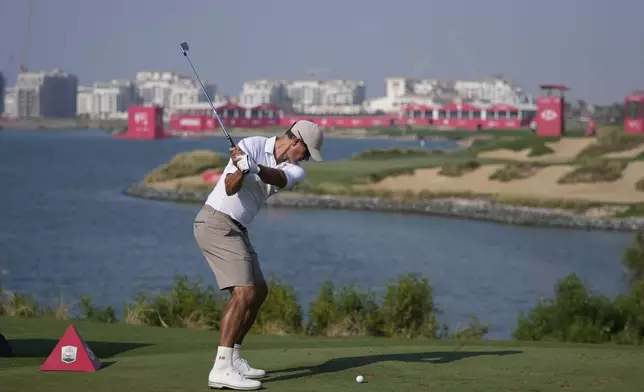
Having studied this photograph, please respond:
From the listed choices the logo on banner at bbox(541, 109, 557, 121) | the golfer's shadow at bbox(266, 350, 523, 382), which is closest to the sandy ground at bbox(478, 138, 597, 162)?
the logo on banner at bbox(541, 109, 557, 121)

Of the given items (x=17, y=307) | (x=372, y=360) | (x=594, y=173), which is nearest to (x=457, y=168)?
(x=594, y=173)

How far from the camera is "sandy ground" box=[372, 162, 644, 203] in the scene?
56.3m

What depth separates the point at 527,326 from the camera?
14.9 m

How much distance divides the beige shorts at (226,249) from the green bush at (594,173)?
169 feet

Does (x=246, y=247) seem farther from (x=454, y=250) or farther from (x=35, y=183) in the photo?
(x=35, y=183)

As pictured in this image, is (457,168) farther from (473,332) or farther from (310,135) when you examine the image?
(310,135)

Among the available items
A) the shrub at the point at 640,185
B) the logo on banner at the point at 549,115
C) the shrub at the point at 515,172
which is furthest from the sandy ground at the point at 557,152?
the shrub at the point at 640,185

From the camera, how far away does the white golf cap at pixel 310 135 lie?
26.7 feet

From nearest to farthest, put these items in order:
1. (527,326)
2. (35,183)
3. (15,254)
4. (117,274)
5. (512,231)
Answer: (527,326)
(117,274)
(15,254)
(512,231)
(35,183)

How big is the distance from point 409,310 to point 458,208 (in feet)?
130

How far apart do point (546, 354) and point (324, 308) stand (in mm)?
5480

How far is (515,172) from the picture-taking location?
61562 mm

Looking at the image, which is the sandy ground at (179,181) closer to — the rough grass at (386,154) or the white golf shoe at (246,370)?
the rough grass at (386,154)

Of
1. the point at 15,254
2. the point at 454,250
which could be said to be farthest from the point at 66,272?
the point at 454,250
